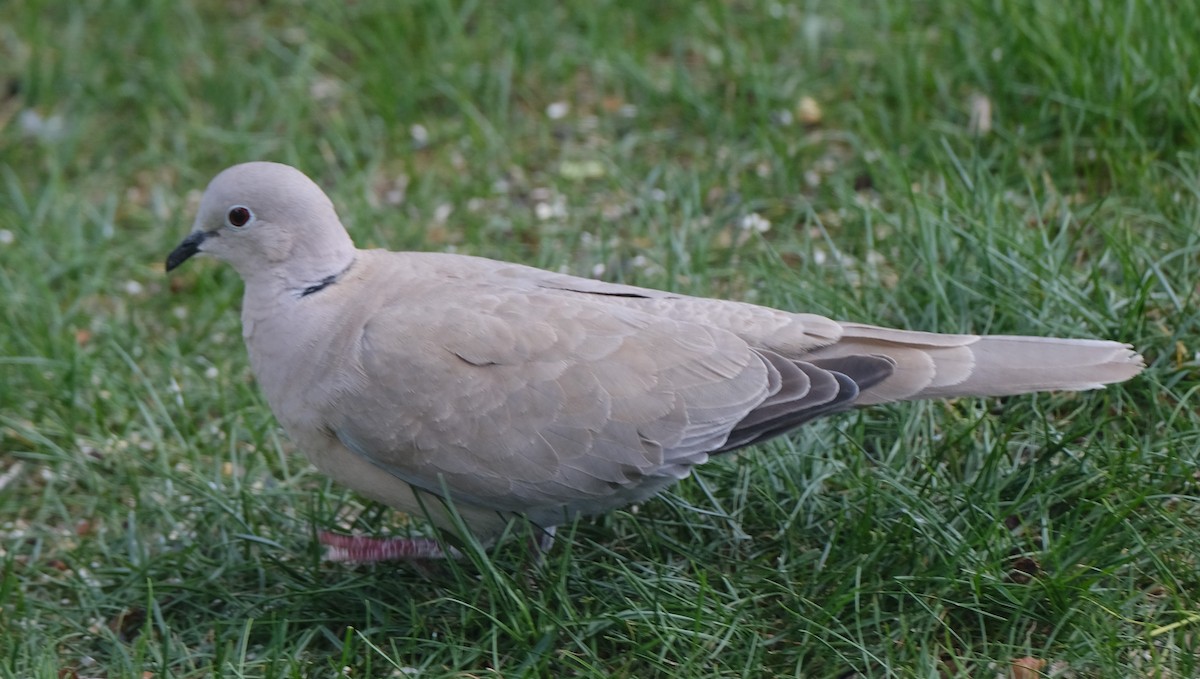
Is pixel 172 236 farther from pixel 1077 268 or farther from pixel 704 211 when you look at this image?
pixel 1077 268

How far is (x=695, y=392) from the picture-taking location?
308 cm

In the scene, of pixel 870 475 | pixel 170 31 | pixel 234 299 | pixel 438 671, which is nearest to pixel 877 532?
pixel 870 475

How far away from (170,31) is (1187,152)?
4.39m

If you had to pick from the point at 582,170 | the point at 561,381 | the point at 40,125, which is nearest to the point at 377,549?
the point at 561,381

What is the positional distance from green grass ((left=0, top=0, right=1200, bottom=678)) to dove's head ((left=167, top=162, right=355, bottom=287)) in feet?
2.28

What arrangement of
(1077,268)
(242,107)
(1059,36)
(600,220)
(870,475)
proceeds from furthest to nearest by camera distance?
1. (242,107)
2. (600,220)
3. (1059,36)
4. (1077,268)
5. (870,475)

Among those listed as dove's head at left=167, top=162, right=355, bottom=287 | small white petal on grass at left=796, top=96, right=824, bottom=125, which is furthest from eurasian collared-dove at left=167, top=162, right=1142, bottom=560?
small white petal on grass at left=796, top=96, right=824, bottom=125

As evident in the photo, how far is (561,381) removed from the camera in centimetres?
305

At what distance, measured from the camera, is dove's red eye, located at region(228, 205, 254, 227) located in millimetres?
3395

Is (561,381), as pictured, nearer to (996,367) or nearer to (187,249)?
(996,367)

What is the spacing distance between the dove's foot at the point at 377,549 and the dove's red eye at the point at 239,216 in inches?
33.3

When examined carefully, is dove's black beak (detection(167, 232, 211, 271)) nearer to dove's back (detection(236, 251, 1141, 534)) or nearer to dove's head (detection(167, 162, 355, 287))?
dove's head (detection(167, 162, 355, 287))

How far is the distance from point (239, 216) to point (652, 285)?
57.1 inches

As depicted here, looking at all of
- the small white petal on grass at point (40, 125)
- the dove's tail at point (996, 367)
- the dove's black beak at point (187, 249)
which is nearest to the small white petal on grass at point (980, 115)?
the dove's tail at point (996, 367)
